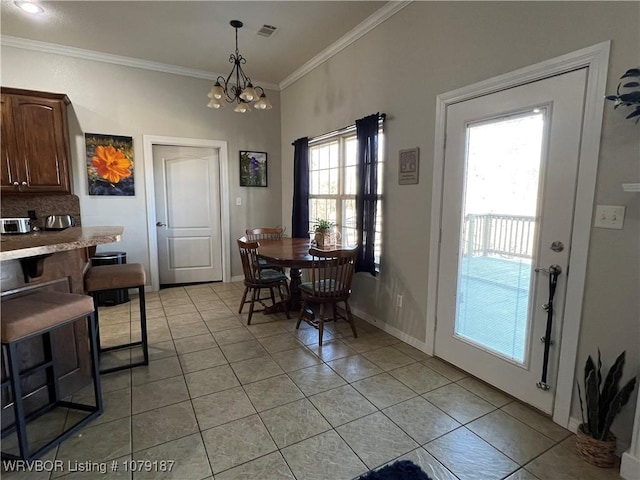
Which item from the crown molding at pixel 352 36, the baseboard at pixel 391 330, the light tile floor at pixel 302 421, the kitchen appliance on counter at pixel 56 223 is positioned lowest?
the light tile floor at pixel 302 421

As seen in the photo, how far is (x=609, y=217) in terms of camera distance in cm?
166

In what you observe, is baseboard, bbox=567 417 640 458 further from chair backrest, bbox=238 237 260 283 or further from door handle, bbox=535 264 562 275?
chair backrest, bbox=238 237 260 283

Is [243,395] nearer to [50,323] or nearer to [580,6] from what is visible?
[50,323]

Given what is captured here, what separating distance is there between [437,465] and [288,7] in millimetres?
3460

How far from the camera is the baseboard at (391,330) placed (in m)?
2.84

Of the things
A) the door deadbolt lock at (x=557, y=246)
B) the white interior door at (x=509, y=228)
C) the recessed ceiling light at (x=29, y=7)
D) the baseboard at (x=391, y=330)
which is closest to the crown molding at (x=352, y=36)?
the white interior door at (x=509, y=228)

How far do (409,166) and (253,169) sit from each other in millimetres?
2813

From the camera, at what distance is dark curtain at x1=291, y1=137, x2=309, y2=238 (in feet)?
14.2

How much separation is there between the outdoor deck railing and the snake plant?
679 millimetres

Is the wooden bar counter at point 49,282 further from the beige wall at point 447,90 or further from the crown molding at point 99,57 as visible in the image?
the crown molding at point 99,57

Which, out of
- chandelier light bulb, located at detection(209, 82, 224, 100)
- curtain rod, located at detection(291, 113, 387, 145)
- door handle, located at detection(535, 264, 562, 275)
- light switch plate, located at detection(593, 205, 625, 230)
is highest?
chandelier light bulb, located at detection(209, 82, 224, 100)

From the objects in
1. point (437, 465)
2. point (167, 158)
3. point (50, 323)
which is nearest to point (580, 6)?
point (437, 465)

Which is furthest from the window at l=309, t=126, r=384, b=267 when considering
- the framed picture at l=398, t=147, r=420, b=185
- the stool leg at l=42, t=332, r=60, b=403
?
the stool leg at l=42, t=332, r=60, b=403

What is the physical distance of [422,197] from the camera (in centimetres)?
270
